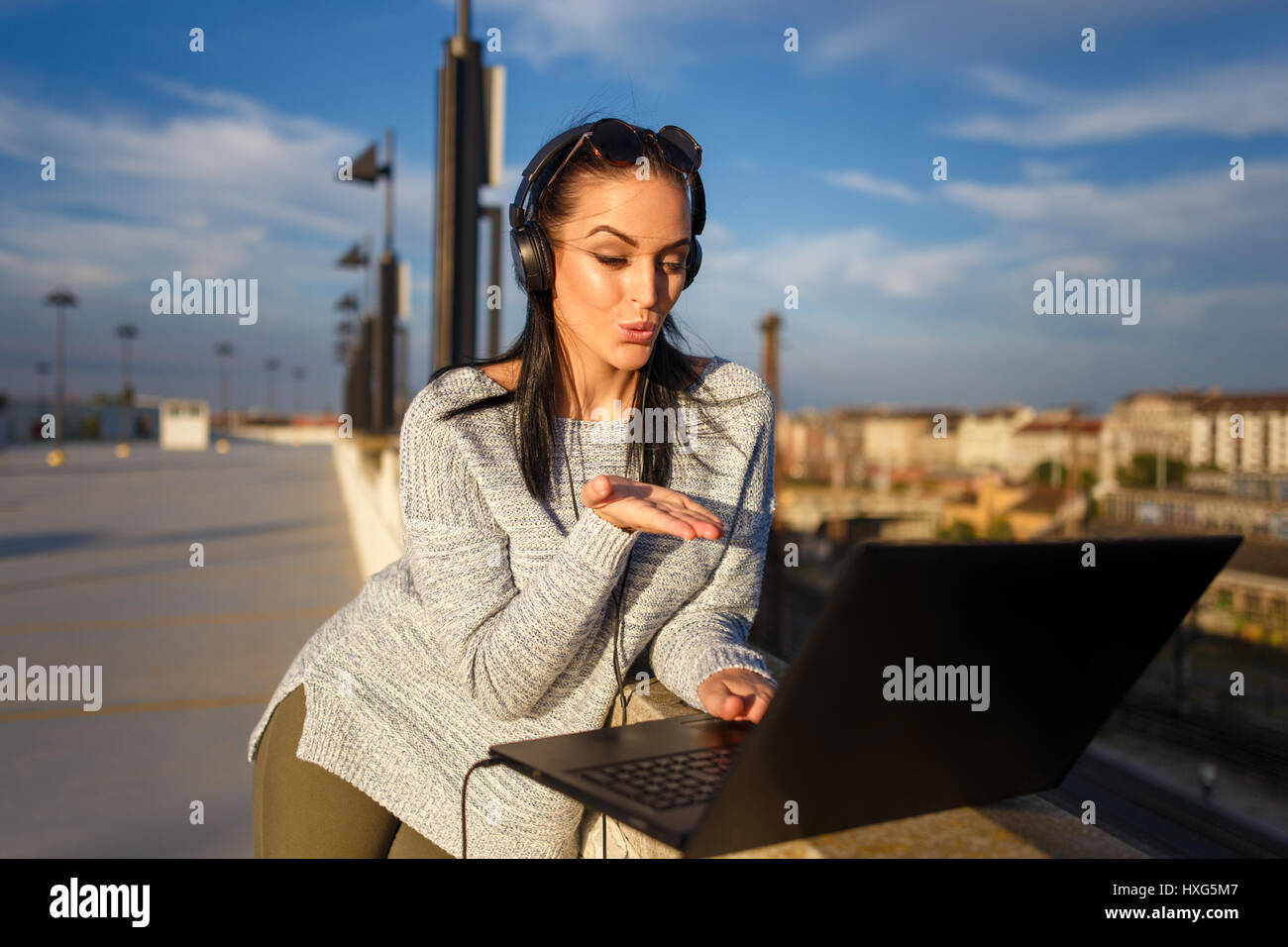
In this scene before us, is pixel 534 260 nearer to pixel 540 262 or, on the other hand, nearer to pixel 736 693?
pixel 540 262

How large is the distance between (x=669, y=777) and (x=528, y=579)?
0.43 metres

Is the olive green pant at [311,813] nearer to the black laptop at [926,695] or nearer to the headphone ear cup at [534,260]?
the black laptop at [926,695]

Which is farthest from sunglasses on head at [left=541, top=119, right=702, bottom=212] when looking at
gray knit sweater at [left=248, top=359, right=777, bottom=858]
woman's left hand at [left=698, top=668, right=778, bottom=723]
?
woman's left hand at [left=698, top=668, right=778, bottom=723]

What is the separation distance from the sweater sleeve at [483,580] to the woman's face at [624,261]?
0.27 m

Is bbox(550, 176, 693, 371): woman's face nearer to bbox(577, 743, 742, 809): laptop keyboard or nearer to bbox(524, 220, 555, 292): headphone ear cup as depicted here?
bbox(524, 220, 555, 292): headphone ear cup

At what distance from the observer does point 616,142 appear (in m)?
1.44

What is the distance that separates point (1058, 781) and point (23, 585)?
865cm

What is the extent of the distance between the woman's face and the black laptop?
0.64 meters

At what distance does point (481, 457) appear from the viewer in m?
1.38

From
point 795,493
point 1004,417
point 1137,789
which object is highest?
point 1004,417

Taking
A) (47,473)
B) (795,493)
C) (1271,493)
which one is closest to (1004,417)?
(795,493)

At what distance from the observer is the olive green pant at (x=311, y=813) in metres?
1.44

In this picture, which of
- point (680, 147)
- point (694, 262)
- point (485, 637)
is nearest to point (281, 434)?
point (694, 262)
